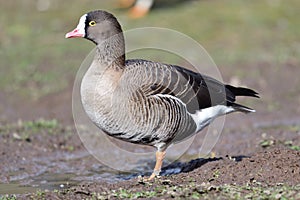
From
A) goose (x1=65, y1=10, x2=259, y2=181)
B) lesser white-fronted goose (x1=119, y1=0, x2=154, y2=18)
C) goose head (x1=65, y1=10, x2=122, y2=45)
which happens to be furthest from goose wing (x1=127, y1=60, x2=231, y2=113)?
lesser white-fronted goose (x1=119, y1=0, x2=154, y2=18)

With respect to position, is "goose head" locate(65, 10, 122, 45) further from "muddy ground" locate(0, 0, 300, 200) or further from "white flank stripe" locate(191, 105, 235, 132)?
"muddy ground" locate(0, 0, 300, 200)

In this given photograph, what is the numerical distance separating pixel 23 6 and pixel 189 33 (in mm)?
5702

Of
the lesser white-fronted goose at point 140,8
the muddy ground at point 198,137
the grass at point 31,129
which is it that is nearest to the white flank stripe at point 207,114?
the muddy ground at point 198,137

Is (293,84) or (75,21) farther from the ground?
(75,21)

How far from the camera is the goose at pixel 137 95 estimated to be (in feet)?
23.7

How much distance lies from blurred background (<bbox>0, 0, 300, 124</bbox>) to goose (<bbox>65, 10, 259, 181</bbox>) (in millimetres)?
4521

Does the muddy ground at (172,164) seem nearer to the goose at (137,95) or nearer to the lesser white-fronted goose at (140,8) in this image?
the goose at (137,95)

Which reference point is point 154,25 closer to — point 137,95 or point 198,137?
point 198,137

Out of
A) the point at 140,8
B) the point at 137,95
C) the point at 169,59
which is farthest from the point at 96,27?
the point at 140,8

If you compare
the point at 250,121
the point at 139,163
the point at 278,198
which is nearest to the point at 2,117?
the point at 139,163

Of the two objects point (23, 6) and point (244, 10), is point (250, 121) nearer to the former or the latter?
point (244, 10)

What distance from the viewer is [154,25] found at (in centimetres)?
1808

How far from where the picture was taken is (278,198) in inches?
225

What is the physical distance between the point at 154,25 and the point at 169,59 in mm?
2968
